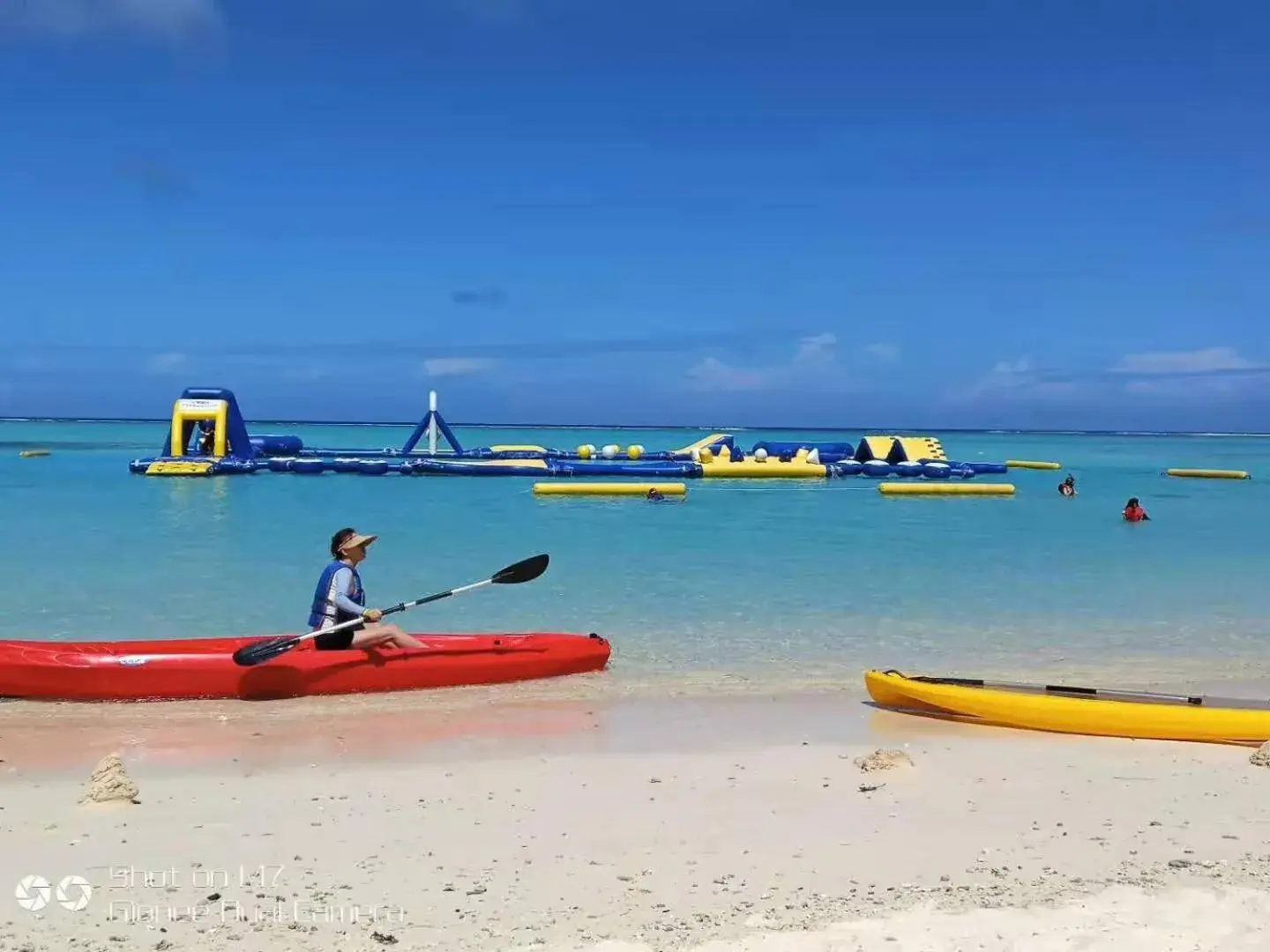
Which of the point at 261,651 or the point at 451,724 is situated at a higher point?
the point at 261,651

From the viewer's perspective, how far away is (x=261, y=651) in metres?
7.92

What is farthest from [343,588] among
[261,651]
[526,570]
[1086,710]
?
[1086,710]

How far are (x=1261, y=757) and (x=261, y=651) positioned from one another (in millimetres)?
6423

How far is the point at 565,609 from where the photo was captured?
1254 centimetres

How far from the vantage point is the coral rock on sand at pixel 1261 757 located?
6.37 m

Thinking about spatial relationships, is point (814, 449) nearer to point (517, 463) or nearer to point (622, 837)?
point (517, 463)

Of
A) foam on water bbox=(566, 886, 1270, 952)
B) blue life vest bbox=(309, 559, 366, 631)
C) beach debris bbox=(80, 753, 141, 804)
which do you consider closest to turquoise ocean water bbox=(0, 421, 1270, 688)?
blue life vest bbox=(309, 559, 366, 631)

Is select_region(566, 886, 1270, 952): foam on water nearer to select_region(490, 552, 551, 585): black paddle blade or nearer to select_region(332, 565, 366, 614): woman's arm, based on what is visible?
select_region(332, 565, 366, 614): woman's arm

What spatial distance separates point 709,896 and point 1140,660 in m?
7.32

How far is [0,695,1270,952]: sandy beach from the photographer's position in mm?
4055

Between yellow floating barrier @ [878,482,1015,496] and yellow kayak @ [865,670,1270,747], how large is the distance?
25.4 m

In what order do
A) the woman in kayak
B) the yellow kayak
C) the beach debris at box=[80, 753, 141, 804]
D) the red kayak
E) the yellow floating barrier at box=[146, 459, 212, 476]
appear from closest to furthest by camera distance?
the beach debris at box=[80, 753, 141, 804] → the yellow kayak → the red kayak → the woman in kayak → the yellow floating barrier at box=[146, 459, 212, 476]

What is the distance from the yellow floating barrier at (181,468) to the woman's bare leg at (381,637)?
94.1 feet

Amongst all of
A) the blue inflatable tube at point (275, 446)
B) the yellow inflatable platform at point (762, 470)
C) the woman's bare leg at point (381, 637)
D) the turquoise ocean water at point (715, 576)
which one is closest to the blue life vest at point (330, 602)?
the woman's bare leg at point (381, 637)
